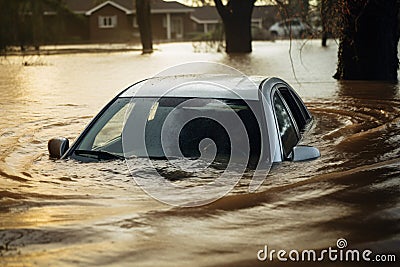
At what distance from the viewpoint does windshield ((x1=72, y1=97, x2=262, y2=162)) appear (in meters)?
7.10

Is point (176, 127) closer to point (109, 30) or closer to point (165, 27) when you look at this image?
point (109, 30)

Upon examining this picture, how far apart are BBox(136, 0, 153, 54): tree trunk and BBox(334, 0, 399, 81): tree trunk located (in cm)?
2806

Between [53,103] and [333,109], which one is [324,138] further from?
[53,103]

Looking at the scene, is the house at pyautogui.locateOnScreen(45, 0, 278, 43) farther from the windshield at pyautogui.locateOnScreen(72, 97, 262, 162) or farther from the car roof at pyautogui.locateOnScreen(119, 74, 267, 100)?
the windshield at pyautogui.locateOnScreen(72, 97, 262, 162)

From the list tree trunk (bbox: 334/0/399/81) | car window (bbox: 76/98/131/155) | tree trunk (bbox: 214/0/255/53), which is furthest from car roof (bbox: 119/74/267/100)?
tree trunk (bbox: 214/0/255/53)

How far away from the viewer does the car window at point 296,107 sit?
28.1ft

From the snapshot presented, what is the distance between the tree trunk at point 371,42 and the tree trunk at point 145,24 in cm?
2806

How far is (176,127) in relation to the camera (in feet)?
23.5

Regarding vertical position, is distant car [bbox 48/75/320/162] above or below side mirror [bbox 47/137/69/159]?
above

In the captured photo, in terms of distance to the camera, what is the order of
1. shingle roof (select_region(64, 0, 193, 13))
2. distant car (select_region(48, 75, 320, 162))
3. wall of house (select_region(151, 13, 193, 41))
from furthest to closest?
1. wall of house (select_region(151, 13, 193, 41))
2. shingle roof (select_region(64, 0, 193, 13))
3. distant car (select_region(48, 75, 320, 162))

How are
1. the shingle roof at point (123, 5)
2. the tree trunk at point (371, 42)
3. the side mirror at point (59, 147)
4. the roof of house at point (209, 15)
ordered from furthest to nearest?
the roof of house at point (209, 15), the shingle roof at point (123, 5), the tree trunk at point (371, 42), the side mirror at point (59, 147)

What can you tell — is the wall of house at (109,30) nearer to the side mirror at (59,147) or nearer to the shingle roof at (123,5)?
the shingle roof at (123,5)

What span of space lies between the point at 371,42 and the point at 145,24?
31.5 m

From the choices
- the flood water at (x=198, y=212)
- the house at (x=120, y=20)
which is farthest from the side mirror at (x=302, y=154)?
the house at (x=120, y=20)
